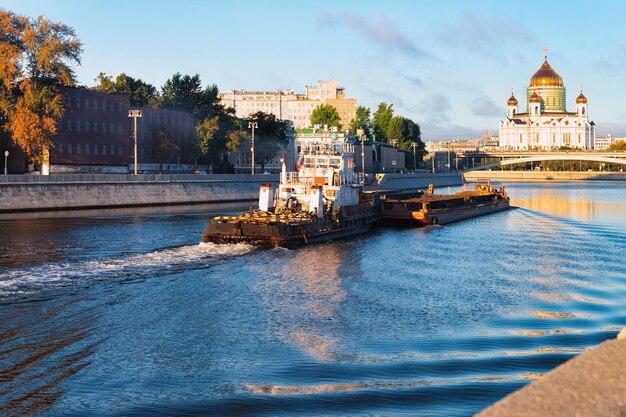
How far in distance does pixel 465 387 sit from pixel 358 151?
171619mm

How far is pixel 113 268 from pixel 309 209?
22439 millimetres

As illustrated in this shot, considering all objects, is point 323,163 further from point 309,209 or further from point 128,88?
point 128,88

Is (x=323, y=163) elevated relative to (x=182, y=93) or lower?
lower

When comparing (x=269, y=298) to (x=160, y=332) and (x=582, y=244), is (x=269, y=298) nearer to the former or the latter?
(x=160, y=332)

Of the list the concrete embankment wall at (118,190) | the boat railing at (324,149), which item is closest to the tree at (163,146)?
the concrete embankment wall at (118,190)

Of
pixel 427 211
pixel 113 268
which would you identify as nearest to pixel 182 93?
pixel 427 211

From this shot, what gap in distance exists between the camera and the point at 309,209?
57125 mm

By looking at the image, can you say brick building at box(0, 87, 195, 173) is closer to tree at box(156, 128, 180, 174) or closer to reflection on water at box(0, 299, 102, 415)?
tree at box(156, 128, 180, 174)

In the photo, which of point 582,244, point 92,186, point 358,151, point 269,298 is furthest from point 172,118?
point 269,298

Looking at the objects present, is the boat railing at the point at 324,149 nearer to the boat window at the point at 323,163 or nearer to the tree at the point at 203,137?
the boat window at the point at 323,163

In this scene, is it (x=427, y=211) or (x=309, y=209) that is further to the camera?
(x=427, y=211)

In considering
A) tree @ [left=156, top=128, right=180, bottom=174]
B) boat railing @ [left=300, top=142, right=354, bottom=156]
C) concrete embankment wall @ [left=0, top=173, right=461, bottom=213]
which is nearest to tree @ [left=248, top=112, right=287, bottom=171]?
tree @ [left=156, top=128, right=180, bottom=174]

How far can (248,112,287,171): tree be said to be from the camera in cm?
15412

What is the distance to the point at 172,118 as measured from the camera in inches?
5133
